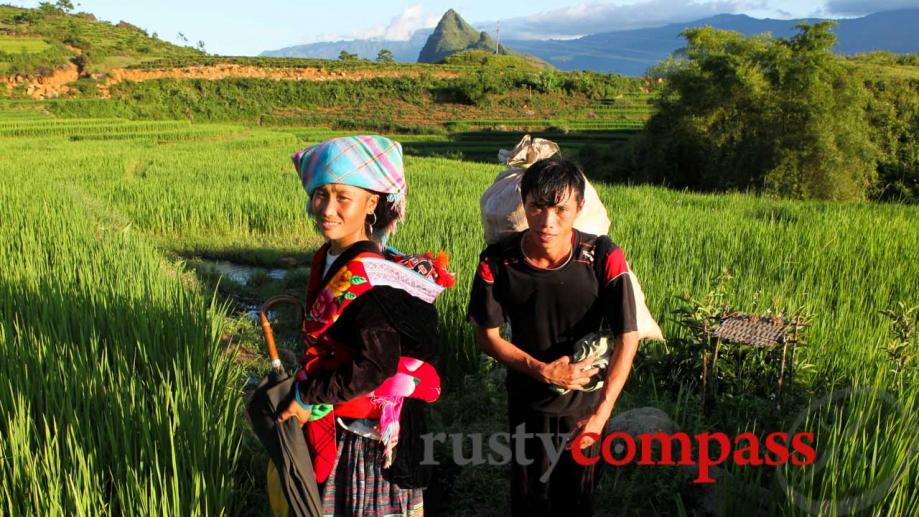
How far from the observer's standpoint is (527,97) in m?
37.2

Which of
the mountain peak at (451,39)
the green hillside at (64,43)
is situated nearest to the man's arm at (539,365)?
the green hillside at (64,43)

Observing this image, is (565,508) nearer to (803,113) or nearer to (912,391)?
(912,391)

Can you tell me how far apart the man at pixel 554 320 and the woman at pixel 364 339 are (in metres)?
0.22

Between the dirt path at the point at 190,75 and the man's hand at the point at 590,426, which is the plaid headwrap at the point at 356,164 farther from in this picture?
the dirt path at the point at 190,75

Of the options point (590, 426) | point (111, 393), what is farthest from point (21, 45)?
point (590, 426)

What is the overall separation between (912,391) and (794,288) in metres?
2.36

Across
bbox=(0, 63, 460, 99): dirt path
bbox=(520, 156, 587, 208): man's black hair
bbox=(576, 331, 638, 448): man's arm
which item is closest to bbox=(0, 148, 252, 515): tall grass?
bbox=(576, 331, 638, 448): man's arm

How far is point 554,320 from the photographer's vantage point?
5.22 ft

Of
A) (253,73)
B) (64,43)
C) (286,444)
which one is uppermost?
(64,43)

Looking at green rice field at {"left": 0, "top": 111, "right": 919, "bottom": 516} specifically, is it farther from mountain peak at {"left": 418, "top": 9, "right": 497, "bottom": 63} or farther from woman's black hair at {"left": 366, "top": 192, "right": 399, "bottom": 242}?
mountain peak at {"left": 418, "top": 9, "right": 497, "bottom": 63}

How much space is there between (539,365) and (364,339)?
0.48 m

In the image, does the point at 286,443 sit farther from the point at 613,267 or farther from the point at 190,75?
the point at 190,75

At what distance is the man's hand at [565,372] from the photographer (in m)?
1.54

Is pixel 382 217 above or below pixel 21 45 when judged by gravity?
below
